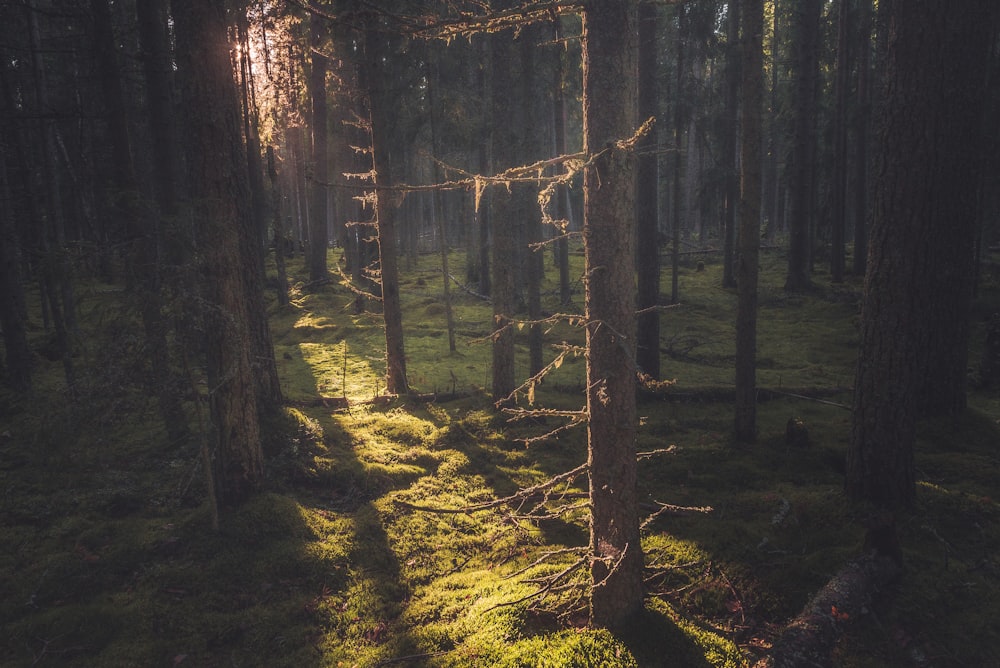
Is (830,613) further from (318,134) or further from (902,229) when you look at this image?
(318,134)

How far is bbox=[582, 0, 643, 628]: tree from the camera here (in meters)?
4.13

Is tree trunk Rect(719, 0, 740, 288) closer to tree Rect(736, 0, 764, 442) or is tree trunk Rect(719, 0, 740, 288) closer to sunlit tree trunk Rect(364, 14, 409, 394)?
tree Rect(736, 0, 764, 442)

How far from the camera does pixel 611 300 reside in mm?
4289

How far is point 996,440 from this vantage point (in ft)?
25.1

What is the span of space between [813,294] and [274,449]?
67.5ft

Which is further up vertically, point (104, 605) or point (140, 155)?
point (140, 155)

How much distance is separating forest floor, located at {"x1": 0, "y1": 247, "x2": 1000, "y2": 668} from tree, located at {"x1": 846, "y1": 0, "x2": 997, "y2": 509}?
712 millimetres

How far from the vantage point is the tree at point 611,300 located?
4.13 metres

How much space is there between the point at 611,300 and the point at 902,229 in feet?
12.9

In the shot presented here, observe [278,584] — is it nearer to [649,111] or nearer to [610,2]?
[610,2]

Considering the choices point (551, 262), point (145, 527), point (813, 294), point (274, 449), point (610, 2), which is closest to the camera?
point (610, 2)

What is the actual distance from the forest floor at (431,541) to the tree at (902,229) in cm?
71

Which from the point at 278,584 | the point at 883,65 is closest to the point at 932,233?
the point at 883,65

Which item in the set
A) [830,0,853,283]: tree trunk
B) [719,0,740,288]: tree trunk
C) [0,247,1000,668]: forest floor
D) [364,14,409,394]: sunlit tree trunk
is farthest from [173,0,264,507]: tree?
[830,0,853,283]: tree trunk
